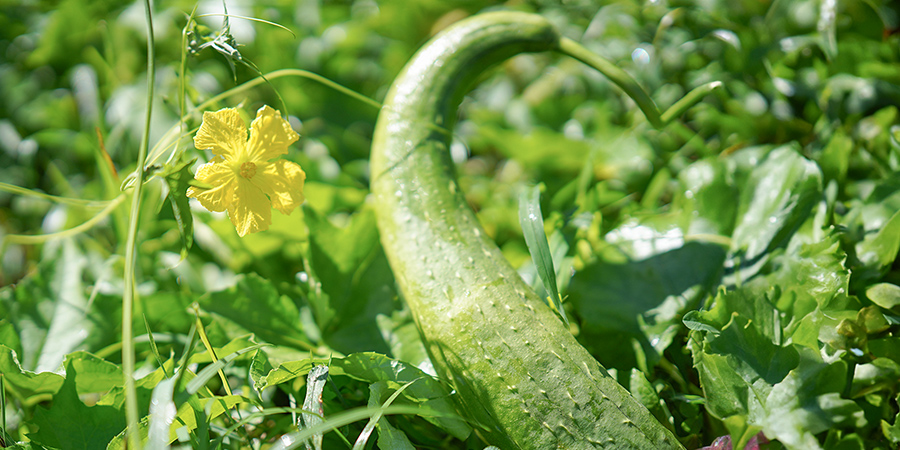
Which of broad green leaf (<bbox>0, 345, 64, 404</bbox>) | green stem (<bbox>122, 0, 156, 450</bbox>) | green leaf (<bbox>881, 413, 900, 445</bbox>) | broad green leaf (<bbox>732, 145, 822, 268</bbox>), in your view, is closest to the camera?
green stem (<bbox>122, 0, 156, 450</bbox>)

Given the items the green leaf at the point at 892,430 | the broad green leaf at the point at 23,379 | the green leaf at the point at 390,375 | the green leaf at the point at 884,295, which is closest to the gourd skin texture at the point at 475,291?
→ the green leaf at the point at 390,375

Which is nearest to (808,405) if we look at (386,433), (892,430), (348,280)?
(892,430)

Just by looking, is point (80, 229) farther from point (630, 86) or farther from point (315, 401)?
point (630, 86)

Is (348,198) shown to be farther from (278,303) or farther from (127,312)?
(127,312)

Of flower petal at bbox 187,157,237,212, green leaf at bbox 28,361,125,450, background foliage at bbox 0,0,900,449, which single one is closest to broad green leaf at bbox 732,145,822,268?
background foliage at bbox 0,0,900,449

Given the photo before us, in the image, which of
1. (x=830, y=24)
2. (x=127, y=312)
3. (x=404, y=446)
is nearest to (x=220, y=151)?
(x=127, y=312)

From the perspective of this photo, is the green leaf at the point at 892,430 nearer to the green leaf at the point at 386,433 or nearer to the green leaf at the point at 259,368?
the green leaf at the point at 386,433

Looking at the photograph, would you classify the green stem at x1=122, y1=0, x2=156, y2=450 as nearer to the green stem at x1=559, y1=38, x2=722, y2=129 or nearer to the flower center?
the flower center
